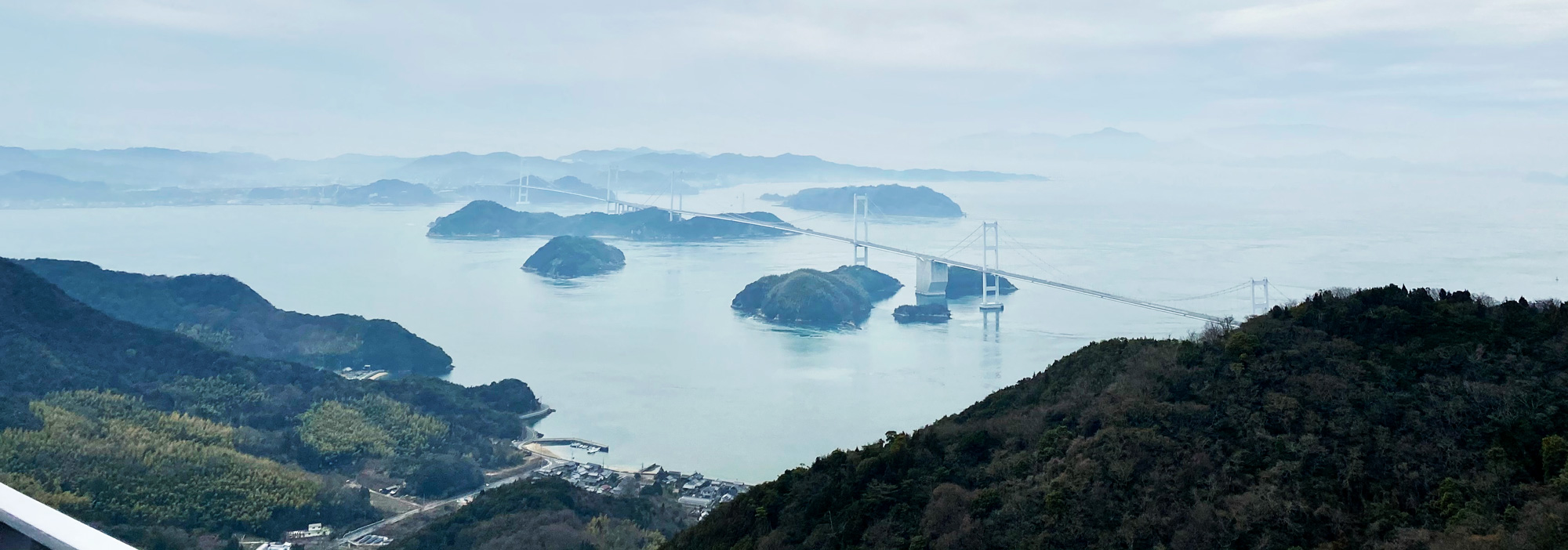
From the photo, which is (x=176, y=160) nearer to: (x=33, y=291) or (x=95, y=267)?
(x=95, y=267)

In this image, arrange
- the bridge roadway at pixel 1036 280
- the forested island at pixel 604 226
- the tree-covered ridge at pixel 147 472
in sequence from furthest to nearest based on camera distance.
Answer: the forested island at pixel 604 226, the bridge roadway at pixel 1036 280, the tree-covered ridge at pixel 147 472

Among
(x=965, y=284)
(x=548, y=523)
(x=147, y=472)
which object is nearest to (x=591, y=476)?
(x=548, y=523)

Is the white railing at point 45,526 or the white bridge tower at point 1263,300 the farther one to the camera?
the white bridge tower at point 1263,300

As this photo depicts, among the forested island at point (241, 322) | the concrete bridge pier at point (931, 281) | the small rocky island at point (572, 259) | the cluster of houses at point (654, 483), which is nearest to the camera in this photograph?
the cluster of houses at point (654, 483)

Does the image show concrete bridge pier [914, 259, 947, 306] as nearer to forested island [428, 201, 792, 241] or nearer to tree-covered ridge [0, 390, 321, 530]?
forested island [428, 201, 792, 241]

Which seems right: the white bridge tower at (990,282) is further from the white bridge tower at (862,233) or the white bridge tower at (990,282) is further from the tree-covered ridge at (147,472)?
the tree-covered ridge at (147,472)

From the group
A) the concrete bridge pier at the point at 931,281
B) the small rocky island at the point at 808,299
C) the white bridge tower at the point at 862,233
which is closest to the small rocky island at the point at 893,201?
the white bridge tower at the point at 862,233

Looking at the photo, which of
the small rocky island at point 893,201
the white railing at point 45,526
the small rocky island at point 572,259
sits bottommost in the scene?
the small rocky island at point 572,259

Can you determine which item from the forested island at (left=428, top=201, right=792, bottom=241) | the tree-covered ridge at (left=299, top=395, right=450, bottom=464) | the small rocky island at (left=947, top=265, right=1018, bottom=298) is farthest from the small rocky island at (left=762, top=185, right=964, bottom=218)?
the tree-covered ridge at (left=299, top=395, right=450, bottom=464)
